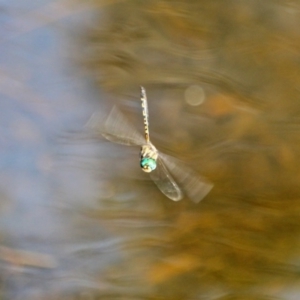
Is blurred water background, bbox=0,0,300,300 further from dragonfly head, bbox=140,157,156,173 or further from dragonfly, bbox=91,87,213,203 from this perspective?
dragonfly head, bbox=140,157,156,173

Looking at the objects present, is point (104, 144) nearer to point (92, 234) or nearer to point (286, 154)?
point (92, 234)

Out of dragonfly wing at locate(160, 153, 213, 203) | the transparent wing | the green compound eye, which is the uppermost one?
the transparent wing

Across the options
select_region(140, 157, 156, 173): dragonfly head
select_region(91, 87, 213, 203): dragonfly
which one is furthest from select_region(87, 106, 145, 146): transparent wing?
select_region(140, 157, 156, 173): dragonfly head

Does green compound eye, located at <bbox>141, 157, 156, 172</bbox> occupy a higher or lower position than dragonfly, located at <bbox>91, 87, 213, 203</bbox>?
lower

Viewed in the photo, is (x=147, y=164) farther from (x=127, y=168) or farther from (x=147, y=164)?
(x=127, y=168)

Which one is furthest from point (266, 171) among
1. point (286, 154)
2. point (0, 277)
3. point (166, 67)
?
point (0, 277)

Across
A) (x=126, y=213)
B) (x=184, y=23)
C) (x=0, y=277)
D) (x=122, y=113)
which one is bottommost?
(x=0, y=277)

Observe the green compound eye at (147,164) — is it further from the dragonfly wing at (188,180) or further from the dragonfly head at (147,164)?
the dragonfly wing at (188,180)
